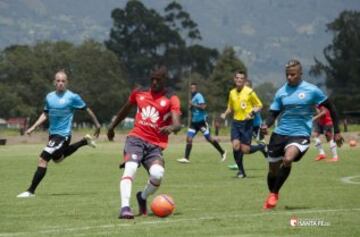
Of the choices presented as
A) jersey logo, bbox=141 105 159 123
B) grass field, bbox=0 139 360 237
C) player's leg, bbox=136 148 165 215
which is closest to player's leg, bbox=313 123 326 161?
grass field, bbox=0 139 360 237

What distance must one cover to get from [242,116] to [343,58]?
115 meters

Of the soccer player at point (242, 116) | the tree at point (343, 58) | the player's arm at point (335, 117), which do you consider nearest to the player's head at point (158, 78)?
the player's arm at point (335, 117)

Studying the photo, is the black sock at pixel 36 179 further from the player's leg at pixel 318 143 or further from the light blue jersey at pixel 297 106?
the player's leg at pixel 318 143

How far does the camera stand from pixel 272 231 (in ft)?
39.7

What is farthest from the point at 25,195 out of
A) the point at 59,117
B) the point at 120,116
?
the point at 120,116

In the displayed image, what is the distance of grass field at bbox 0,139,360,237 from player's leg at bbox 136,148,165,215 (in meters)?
0.31

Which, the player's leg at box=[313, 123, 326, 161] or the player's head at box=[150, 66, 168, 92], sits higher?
the player's head at box=[150, 66, 168, 92]

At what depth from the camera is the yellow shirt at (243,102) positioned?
75.2 ft

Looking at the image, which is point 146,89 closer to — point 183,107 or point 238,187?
point 238,187

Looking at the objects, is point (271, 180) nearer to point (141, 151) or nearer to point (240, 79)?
point (141, 151)

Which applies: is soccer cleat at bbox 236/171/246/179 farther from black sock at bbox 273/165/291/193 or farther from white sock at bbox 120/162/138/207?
white sock at bbox 120/162/138/207

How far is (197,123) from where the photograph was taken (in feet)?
102

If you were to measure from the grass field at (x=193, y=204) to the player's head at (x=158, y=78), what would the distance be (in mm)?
1701

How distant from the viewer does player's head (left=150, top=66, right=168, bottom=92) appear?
14.0 meters
